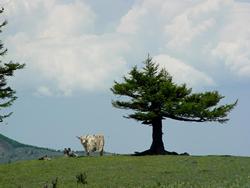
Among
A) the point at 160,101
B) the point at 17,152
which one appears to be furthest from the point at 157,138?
the point at 17,152

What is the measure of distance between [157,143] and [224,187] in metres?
34.1

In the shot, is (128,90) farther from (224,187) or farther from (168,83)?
(224,187)

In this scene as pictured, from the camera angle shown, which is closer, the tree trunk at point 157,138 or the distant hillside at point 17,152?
the tree trunk at point 157,138

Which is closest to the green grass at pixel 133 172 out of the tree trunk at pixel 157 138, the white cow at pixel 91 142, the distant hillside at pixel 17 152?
the white cow at pixel 91 142

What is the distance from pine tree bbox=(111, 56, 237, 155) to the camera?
60062mm

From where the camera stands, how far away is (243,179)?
31.5 m

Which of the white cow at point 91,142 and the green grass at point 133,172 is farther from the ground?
the white cow at point 91,142

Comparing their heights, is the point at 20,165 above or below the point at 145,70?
below

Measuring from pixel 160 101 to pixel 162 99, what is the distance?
0.48 m

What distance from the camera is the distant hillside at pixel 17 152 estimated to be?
132 meters

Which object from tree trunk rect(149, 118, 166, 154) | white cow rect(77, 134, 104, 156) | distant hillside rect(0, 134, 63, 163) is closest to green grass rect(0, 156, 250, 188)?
white cow rect(77, 134, 104, 156)

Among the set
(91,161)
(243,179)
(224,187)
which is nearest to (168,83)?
(91,161)

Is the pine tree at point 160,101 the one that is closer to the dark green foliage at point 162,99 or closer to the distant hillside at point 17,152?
the dark green foliage at point 162,99

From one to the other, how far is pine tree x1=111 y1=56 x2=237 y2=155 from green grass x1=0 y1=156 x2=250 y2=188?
9.56m
